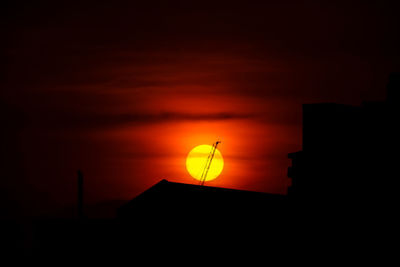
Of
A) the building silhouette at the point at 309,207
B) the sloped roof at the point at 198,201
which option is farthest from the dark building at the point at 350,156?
the sloped roof at the point at 198,201

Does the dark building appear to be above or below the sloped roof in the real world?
above

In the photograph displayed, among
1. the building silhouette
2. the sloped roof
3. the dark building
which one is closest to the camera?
the building silhouette

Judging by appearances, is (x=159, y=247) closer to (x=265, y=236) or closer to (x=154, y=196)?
(x=154, y=196)

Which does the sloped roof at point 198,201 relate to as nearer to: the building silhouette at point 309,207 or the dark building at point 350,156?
the building silhouette at point 309,207

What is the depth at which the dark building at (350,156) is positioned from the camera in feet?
100

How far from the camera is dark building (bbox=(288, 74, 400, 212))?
100 ft

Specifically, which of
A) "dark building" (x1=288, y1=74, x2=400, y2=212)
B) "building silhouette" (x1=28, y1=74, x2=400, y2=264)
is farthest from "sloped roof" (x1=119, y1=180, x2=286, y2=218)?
"dark building" (x1=288, y1=74, x2=400, y2=212)

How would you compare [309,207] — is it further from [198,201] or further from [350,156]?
[198,201]

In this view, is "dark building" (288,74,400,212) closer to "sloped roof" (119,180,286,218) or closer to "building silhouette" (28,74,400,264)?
"building silhouette" (28,74,400,264)

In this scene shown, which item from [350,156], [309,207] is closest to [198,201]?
[309,207]

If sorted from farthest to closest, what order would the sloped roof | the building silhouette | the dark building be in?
the sloped roof
the dark building
the building silhouette

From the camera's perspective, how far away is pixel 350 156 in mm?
31391

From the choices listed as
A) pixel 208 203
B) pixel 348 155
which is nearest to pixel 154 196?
pixel 208 203

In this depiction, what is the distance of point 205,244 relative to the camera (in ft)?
100
